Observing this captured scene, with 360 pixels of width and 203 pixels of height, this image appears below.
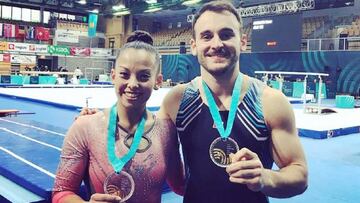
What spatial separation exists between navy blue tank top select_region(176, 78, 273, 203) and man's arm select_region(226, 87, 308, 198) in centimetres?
4

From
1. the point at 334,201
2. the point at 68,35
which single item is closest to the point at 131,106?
the point at 334,201

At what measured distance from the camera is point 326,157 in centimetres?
603

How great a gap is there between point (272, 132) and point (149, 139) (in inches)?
24.6

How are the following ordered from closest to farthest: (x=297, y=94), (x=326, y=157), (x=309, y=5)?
(x=326, y=157), (x=297, y=94), (x=309, y=5)

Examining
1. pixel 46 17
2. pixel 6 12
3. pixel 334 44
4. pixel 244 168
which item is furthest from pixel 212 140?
pixel 46 17

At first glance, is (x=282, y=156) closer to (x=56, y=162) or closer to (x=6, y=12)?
(x=56, y=162)

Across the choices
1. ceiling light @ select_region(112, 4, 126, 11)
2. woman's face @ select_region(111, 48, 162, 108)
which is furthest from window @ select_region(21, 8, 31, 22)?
woman's face @ select_region(111, 48, 162, 108)

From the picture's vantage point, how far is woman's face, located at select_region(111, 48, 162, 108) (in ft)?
5.96

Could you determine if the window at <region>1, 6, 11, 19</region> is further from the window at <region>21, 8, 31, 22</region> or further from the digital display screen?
the digital display screen

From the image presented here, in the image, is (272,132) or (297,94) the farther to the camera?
(297,94)

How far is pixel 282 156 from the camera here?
1.86 metres

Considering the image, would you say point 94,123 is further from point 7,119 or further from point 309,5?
point 309,5

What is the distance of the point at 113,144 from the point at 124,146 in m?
0.06

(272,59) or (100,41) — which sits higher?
(100,41)
